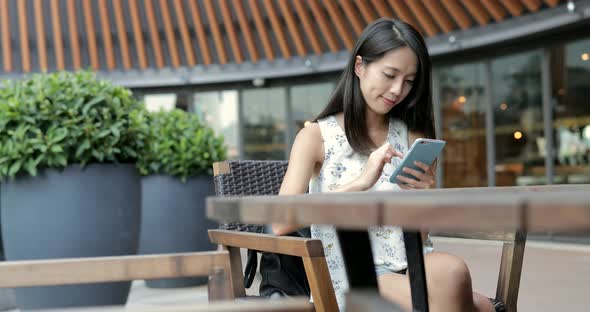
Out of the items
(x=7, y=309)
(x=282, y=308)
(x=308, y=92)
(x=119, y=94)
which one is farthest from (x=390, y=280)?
(x=308, y=92)

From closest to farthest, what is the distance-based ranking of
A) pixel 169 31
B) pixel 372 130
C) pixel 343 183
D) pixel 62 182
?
pixel 343 183
pixel 372 130
pixel 62 182
pixel 169 31

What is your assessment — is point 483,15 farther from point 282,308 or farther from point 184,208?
point 282,308

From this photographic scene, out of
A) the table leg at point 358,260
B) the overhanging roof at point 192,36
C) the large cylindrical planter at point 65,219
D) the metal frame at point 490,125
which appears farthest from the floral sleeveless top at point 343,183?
the metal frame at point 490,125

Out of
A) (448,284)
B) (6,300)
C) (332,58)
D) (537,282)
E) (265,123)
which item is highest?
(332,58)

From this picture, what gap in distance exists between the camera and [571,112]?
27.1 feet

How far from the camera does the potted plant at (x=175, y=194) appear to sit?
4.79 meters

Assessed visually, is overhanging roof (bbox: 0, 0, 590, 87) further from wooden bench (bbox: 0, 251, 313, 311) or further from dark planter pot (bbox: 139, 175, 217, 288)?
wooden bench (bbox: 0, 251, 313, 311)

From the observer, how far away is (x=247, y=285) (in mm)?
2223

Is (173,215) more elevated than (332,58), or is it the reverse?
(332,58)

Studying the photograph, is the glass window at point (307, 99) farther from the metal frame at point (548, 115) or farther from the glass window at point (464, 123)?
the metal frame at point (548, 115)

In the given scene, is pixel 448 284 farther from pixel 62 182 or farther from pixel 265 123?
pixel 265 123

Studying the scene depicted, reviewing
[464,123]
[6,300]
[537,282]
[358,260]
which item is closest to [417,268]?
[358,260]

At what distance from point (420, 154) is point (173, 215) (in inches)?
130

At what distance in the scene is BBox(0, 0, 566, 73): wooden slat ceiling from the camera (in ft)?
29.9
